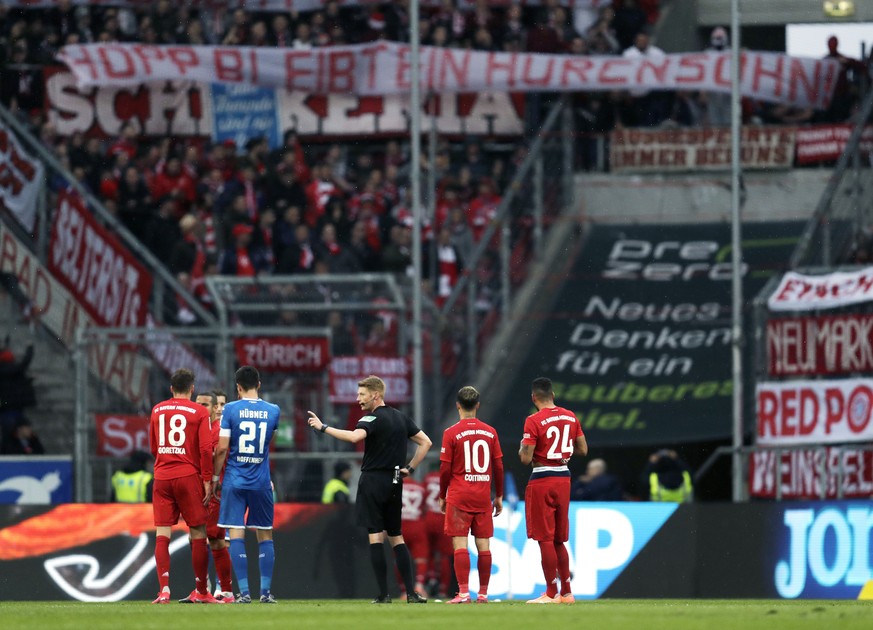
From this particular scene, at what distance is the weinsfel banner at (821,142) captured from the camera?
82.3 feet

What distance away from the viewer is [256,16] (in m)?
27.8

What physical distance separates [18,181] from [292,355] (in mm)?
5011

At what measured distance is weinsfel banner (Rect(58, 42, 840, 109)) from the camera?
23297mm

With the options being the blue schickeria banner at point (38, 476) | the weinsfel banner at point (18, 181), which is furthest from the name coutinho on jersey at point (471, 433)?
the weinsfel banner at point (18, 181)

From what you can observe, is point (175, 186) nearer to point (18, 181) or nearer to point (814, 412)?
point (18, 181)

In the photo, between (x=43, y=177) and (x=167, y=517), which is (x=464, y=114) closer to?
(x=43, y=177)

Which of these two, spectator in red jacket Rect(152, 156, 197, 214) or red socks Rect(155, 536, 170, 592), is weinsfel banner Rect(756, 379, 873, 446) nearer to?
red socks Rect(155, 536, 170, 592)

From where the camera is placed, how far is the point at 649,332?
23.3 meters

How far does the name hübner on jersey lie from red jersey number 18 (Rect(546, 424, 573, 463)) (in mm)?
2207

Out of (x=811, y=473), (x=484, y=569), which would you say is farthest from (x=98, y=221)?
(x=484, y=569)

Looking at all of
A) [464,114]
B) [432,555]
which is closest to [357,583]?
[432,555]

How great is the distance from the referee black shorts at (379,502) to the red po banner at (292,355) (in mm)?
5064

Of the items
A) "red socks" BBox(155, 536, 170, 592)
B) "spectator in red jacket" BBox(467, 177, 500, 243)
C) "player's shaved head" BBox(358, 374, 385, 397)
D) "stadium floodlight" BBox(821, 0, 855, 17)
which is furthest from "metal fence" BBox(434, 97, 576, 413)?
"red socks" BBox(155, 536, 170, 592)

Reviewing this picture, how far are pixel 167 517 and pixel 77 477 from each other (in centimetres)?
501
